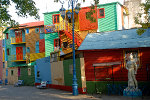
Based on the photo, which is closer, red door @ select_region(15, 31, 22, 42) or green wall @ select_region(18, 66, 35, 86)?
green wall @ select_region(18, 66, 35, 86)

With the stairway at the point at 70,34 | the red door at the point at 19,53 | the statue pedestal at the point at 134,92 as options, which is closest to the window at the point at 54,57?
the stairway at the point at 70,34

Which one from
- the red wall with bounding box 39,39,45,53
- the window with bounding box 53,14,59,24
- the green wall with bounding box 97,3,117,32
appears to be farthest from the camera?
the red wall with bounding box 39,39,45,53

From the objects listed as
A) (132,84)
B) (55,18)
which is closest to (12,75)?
(55,18)

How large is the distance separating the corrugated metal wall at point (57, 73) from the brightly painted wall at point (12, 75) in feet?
42.0

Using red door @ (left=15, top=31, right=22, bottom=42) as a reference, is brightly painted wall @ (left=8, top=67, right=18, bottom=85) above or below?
below

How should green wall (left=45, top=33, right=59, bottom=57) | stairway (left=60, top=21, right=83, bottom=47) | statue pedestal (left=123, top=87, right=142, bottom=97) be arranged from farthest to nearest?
green wall (left=45, top=33, right=59, bottom=57) < stairway (left=60, top=21, right=83, bottom=47) < statue pedestal (left=123, top=87, right=142, bottom=97)

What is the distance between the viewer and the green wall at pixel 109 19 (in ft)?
86.9

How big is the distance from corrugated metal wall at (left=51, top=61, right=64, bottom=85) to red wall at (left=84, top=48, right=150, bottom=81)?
487 centimetres

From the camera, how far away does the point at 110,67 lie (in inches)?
635

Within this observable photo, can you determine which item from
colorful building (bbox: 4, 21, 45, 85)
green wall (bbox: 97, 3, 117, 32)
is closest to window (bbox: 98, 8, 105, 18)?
green wall (bbox: 97, 3, 117, 32)

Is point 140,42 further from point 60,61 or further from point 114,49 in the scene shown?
point 60,61

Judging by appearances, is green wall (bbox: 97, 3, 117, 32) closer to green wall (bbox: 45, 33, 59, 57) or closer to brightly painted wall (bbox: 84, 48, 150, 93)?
green wall (bbox: 45, 33, 59, 57)

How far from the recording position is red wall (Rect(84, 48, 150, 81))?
15.0 m

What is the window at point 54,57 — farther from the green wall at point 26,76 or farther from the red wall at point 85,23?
the green wall at point 26,76
